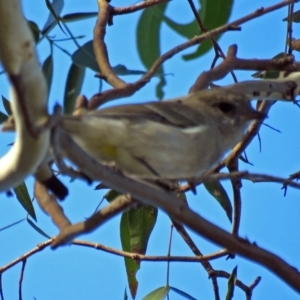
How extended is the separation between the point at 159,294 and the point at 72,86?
99cm

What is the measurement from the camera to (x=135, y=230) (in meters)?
3.14

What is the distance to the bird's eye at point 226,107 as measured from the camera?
9.19ft

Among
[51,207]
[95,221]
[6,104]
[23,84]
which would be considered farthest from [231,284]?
[23,84]

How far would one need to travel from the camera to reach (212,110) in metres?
2.84

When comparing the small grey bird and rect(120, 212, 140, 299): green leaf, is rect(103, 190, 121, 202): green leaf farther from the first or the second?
the small grey bird

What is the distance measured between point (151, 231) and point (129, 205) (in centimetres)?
124

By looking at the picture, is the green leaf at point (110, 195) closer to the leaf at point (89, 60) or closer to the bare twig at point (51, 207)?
the leaf at point (89, 60)

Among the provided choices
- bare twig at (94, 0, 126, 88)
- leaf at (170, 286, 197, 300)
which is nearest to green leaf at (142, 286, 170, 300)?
leaf at (170, 286, 197, 300)

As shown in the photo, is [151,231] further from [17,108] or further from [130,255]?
[17,108]

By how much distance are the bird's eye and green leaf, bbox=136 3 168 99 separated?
332mm

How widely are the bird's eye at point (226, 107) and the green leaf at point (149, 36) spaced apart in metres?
0.33

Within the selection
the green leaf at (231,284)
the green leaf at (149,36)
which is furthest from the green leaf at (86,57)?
the green leaf at (231,284)

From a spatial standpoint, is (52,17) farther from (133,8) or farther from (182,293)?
(182,293)

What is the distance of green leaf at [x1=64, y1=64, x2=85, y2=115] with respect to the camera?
9.30 ft
